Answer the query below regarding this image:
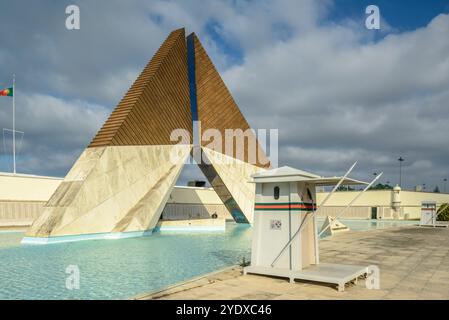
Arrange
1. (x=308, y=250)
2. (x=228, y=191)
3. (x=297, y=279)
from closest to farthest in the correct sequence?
(x=297, y=279) → (x=308, y=250) → (x=228, y=191)

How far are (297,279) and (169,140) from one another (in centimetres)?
1780

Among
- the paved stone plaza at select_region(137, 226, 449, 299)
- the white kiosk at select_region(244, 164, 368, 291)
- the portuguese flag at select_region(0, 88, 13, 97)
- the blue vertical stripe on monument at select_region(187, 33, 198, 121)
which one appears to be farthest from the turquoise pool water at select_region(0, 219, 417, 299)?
the portuguese flag at select_region(0, 88, 13, 97)

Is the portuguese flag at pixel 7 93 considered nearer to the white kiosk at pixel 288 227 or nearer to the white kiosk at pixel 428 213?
the white kiosk at pixel 288 227

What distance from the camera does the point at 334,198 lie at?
185 ft

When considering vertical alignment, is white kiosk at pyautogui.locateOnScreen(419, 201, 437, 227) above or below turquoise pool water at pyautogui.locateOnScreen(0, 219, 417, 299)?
below

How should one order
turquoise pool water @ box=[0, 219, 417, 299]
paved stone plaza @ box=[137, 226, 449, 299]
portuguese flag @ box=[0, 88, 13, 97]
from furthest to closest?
portuguese flag @ box=[0, 88, 13, 97]
turquoise pool water @ box=[0, 219, 417, 299]
paved stone plaza @ box=[137, 226, 449, 299]

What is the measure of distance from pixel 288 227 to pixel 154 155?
15.8 m

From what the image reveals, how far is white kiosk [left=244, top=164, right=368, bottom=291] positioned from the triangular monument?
39.6ft

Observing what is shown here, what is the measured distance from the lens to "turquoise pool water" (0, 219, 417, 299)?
26.1 ft

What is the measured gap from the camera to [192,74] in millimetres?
28859

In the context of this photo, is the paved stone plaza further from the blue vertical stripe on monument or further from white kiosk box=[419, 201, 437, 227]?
white kiosk box=[419, 201, 437, 227]
